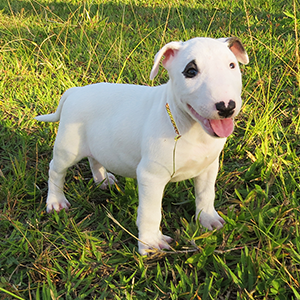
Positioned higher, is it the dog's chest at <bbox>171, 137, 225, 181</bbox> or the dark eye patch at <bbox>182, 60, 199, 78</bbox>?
the dark eye patch at <bbox>182, 60, 199, 78</bbox>

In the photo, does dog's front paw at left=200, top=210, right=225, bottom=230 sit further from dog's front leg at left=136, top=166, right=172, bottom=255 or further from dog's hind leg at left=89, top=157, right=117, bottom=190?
dog's hind leg at left=89, top=157, right=117, bottom=190

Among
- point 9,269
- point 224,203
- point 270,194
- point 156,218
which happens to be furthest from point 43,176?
point 270,194

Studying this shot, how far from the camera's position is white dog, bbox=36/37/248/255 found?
5.84 feet

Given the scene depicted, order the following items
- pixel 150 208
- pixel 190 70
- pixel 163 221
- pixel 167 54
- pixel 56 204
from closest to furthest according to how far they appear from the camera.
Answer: pixel 190 70 < pixel 167 54 < pixel 150 208 < pixel 163 221 < pixel 56 204

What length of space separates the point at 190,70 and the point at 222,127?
0.36 meters

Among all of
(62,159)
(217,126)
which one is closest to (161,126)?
(217,126)

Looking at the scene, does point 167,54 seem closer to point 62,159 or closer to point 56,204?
point 62,159

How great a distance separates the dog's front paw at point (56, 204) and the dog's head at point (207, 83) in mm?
1567

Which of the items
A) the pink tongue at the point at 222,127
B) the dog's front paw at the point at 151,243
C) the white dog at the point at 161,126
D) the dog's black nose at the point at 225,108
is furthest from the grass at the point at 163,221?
the dog's black nose at the point at 225,108

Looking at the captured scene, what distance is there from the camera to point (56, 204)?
9.73 ft

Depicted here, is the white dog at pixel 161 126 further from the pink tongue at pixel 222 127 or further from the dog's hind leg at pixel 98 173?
the dog's hind leg at pixel 98 173

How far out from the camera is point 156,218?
7.52ft

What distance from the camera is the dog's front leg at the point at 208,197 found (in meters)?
2.45

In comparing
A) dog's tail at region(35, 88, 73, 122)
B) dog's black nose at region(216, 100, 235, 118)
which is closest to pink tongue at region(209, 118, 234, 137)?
dog's black nose at region(216, 100, 235, 118)
